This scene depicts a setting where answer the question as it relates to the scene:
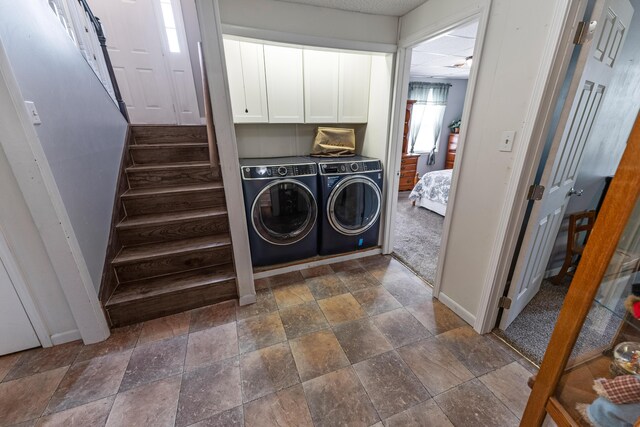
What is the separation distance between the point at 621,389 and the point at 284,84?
2.56m

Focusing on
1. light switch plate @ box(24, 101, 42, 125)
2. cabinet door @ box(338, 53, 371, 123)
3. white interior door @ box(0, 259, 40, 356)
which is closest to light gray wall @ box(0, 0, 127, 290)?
light switch plate @ box(24, 101, 42, 125)

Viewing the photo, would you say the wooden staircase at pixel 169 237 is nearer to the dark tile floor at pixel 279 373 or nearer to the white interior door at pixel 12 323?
the dark tile floor at pixel 279 373

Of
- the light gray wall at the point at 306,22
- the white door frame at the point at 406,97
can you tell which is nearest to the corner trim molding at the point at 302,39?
the light gray wall at the point at 306,22

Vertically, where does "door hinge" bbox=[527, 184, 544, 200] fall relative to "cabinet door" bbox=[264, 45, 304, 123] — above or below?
below

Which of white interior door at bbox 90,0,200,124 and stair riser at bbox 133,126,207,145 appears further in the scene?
white interior door at bbox 90,0,200,124

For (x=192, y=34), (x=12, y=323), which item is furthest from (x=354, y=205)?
(x=192, y=34)

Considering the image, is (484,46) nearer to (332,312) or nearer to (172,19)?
(332,312)

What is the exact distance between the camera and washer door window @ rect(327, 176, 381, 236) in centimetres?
232

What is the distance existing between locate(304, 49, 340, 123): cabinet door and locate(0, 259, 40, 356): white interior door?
2.34 metres

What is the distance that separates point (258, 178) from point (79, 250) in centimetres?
117

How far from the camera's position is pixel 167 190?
7.01 feet

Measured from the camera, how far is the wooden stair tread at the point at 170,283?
1.71 metres

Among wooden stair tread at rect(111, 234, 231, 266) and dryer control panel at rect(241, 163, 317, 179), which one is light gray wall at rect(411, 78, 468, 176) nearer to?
dryer control panel at rect(241, 163, 317, 179)

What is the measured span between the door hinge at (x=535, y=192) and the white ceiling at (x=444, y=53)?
1398 millimetres
